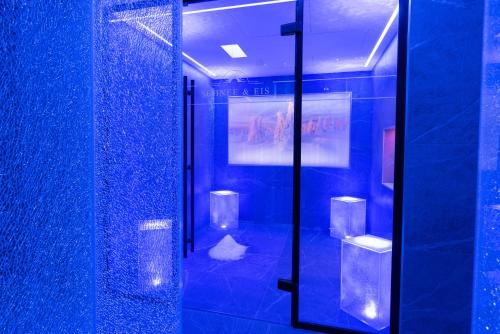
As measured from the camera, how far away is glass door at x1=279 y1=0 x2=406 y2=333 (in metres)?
1.83

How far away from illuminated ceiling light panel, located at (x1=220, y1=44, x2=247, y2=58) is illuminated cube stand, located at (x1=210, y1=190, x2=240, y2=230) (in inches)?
66.9

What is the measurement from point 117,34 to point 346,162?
2988 mm

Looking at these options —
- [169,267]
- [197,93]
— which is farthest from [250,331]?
[197,93]

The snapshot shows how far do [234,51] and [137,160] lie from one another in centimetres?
238

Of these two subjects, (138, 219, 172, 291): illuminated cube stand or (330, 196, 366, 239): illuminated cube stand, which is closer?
(138, 219, 172, 291): illuminated cube stand

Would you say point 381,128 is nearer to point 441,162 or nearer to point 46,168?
point 441,162

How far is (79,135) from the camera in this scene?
0.61m

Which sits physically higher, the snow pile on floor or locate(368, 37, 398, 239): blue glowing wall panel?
locate(368, 37, 398, 239): blue glowing wall panel

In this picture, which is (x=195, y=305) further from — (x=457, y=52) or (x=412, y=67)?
(x=457, y=52)

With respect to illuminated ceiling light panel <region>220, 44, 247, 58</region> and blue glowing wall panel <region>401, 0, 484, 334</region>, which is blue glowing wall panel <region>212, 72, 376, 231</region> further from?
blue glowing wall panel <region>401, 0, 484, 334</region>

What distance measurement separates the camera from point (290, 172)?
12.3 feet

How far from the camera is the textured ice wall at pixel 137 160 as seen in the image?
81cm

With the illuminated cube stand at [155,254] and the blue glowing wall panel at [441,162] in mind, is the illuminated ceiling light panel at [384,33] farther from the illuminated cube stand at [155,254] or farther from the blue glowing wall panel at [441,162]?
the illuminated cube stand at [155,254]

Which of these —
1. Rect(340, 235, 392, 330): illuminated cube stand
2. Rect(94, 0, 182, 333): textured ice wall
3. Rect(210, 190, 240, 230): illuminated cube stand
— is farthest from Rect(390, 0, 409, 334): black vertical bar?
Rect(210, 190, 240, 230): illuminated cube stand
